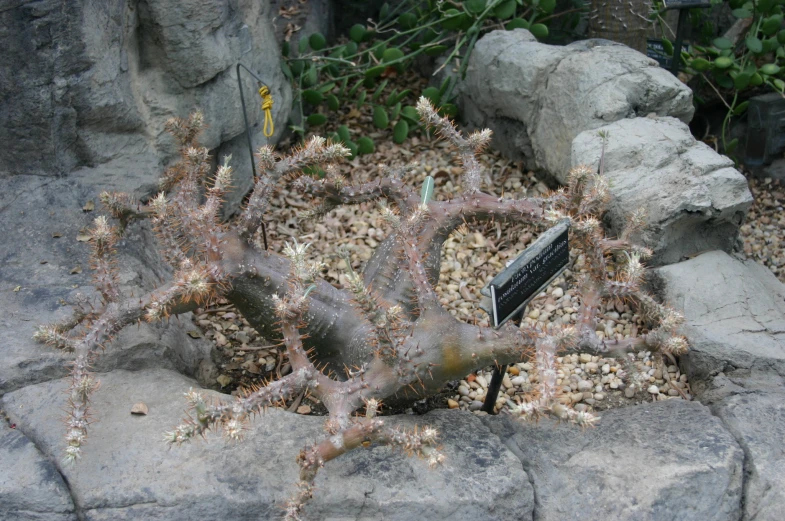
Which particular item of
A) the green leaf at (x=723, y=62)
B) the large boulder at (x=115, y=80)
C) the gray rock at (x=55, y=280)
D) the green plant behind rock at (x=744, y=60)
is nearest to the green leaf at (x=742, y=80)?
the green plant behind rock at (x=744, y=60)

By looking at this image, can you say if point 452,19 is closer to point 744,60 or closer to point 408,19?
point 408,19

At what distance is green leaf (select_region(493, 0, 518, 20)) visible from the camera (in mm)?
3902

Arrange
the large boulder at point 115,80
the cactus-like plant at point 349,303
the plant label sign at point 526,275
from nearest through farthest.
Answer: the cactus-like plant at point 349,303
the plant label sign at point 526,275
the large boulder at point 115,80

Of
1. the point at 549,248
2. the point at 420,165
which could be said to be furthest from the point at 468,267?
the point at 549,248

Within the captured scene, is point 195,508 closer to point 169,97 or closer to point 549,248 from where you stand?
point 549,248

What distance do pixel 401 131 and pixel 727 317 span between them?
1.90 m

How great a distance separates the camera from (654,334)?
2.07m

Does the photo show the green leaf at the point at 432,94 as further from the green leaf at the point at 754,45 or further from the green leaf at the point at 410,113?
the green leaf at the point at 754,45

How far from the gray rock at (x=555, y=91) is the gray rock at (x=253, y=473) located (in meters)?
1.76

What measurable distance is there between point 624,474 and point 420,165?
226 centimetres

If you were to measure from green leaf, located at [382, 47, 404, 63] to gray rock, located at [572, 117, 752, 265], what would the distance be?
1258 millimetres

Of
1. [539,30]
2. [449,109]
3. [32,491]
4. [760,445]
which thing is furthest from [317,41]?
[760,445]

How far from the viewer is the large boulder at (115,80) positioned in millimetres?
2621

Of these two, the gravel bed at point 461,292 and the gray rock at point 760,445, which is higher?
the gray rock at point 760,445
